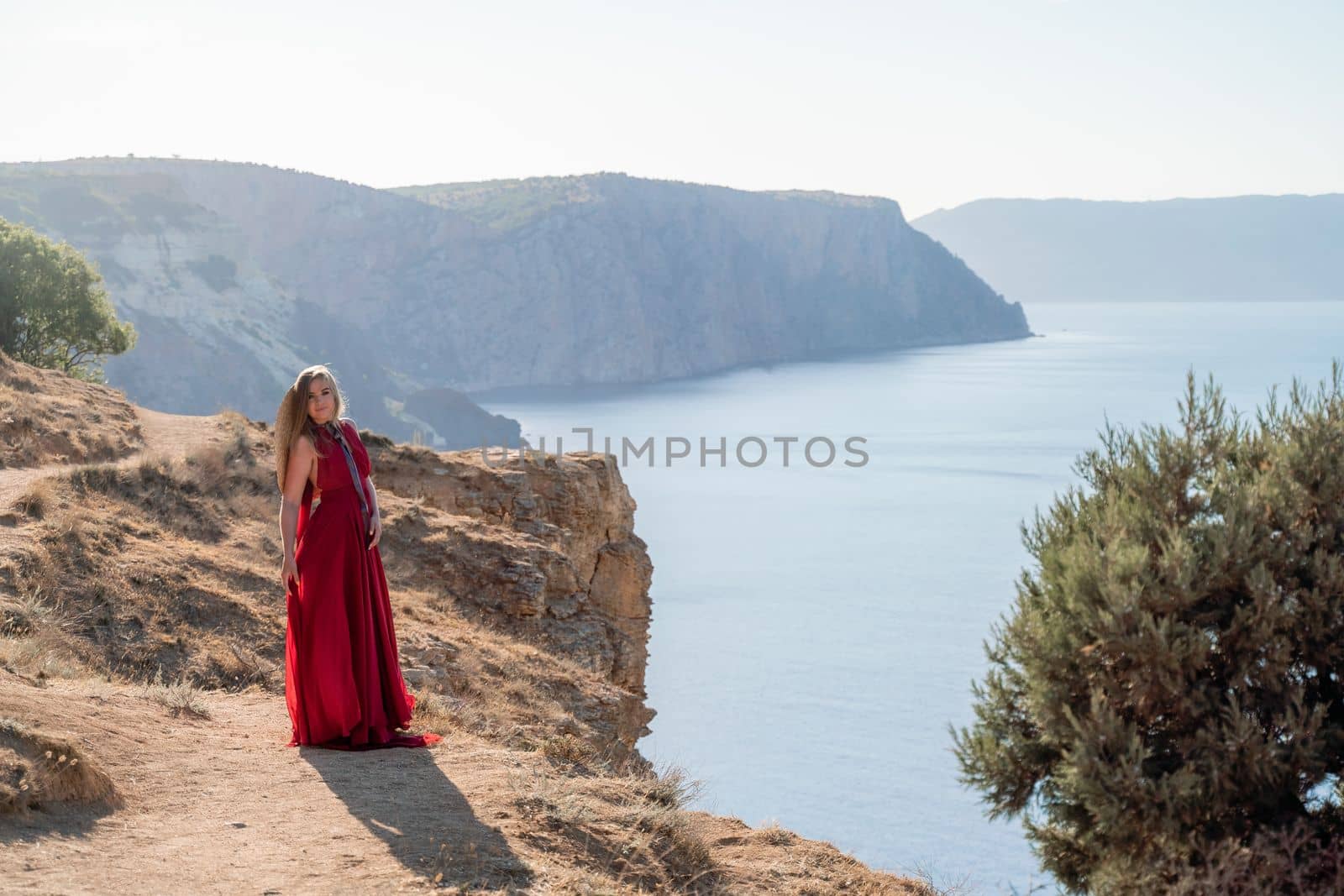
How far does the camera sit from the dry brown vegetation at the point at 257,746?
4.77 m

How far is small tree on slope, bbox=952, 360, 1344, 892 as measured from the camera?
4426mm

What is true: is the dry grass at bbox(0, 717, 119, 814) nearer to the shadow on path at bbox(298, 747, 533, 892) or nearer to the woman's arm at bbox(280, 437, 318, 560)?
the shadow on path at bbox(298, 747, 533, 892)

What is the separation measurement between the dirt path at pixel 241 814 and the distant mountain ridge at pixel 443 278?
9536 centimetres

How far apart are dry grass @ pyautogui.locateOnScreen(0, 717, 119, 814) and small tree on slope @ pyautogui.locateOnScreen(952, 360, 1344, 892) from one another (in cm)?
399

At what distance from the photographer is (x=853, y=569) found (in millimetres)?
73750

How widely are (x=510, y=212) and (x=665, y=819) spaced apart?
6414 inches

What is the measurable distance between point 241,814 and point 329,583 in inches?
51.4

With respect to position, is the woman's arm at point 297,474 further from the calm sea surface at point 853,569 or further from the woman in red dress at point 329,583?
the calm sea surface at point 853,569

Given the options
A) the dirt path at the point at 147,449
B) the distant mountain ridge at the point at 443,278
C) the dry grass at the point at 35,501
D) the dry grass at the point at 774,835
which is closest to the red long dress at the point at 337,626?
the dry grass at the point at 774,835

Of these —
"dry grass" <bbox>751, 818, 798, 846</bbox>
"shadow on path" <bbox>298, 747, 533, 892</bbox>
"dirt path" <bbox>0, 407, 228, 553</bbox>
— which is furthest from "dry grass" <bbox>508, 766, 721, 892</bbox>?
"dirt path" <bbox>0, 407, 228, 553</bbox>

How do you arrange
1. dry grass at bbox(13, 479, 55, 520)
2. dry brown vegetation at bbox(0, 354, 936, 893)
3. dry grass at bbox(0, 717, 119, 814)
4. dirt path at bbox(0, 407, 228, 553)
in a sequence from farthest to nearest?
1. dry grass at bbox(13, 479, 55, 520)
2. dirt path at bbox(0, 407, 228, 553)
3. dry brown vegetation at bbox(0, 354, 936, 893)
4. dry grass at bbox(0, 717, 119, 814)

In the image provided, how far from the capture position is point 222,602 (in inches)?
376

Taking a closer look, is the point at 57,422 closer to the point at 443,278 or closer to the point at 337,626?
the point at 337,626

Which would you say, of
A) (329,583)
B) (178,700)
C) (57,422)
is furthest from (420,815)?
(57,422)
